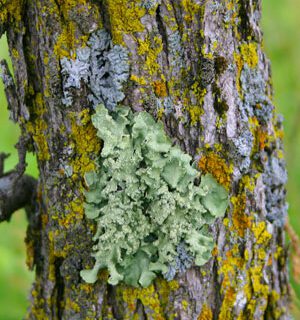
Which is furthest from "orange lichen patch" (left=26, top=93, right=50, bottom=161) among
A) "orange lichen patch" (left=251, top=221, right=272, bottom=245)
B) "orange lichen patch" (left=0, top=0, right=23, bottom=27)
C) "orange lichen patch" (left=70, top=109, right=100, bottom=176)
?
"orange lichen patch" (left=251, top=221, right=272, bottom=245)

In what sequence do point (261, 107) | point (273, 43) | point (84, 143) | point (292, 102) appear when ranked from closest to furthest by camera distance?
point (84, 143) < point (261, 107) < point (292, 102) < point (273, 43)

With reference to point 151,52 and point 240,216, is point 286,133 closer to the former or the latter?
point 240,216

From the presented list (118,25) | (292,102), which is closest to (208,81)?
(118,25)

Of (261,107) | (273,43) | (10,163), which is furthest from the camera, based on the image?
(273,43)

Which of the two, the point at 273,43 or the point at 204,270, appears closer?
the point at 204,270

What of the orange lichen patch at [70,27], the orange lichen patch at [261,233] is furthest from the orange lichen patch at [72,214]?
the orange lichen patch at [261,233]

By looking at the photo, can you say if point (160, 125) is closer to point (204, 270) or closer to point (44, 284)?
point (204, 270)
